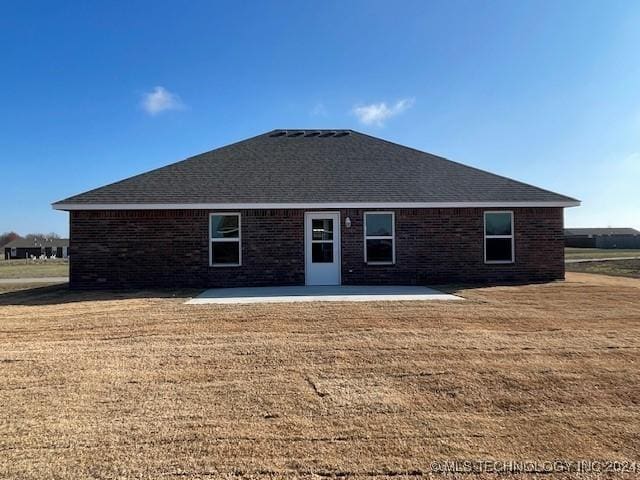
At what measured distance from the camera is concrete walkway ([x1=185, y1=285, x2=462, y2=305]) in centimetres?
1021

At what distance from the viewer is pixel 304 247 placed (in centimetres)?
1310

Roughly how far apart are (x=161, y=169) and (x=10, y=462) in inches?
482

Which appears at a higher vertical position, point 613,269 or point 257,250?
point 257,250

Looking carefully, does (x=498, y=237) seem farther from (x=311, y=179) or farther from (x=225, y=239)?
A: (x=225, y=239)

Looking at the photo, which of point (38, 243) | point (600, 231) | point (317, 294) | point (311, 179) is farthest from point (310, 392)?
point (600, 231)

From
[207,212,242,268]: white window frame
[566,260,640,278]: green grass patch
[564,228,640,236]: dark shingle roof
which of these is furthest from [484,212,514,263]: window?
[564,228,640,236]: dark shingle roof

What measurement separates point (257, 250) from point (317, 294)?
2892mm

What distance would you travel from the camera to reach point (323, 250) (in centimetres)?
1324

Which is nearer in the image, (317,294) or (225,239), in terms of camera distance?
(317,294)

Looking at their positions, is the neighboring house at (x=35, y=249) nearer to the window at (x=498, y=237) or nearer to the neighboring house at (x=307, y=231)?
the neighboring house at (x=307, y=231)

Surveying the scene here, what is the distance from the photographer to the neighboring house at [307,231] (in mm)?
12820

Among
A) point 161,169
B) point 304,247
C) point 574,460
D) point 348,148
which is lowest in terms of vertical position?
point 574,460

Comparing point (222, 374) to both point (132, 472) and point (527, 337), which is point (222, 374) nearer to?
point (132, 472)

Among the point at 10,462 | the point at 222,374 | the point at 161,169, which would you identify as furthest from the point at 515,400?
the point at 161,169
